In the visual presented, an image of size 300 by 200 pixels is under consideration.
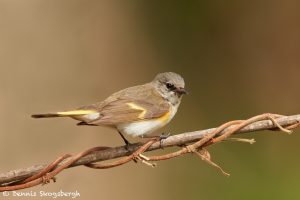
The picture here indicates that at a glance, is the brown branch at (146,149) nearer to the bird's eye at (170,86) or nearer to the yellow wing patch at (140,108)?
the yellow wing patch at (140,108)

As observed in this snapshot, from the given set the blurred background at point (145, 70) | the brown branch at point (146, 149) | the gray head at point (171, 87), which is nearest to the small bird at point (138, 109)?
the gray head at point (171, 87)

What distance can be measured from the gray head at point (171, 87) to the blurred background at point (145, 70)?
2.17m

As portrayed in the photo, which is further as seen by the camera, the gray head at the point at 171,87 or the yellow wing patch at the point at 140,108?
the gray head at the point at 171,87

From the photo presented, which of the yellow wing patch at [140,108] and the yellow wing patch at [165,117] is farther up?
the yellow wing patch at [140,108]

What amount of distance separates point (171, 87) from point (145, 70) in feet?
9.82

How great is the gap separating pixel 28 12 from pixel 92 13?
78cm

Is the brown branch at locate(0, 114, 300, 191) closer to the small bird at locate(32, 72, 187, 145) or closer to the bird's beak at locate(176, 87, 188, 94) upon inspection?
the small bird at locate(32, 72, 187, 145)

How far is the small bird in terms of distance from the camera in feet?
11.7

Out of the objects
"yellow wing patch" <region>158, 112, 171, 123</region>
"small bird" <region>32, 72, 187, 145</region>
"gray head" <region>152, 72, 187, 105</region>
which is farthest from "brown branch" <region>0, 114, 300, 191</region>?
"gray head" <region>152, 72, 187, 105</region>

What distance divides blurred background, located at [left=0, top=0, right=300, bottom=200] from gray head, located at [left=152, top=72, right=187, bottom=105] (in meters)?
2.17

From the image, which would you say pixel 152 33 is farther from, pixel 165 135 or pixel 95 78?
pixel 165 135

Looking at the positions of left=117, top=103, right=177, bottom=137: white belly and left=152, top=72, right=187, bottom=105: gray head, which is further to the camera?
left=152, top=72, right=187, bottom=105: gray head

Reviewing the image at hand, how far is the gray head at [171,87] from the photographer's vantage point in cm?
413

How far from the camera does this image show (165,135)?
320 cm
